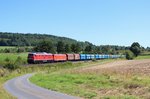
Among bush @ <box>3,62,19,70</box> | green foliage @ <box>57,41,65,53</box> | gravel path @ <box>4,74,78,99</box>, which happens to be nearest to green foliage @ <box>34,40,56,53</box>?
green foliage @ <box>57,41,65,53</box>

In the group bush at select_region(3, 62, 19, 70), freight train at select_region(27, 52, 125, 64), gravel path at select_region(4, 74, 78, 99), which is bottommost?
gravel path at select_region(4, 74, 78, 99)

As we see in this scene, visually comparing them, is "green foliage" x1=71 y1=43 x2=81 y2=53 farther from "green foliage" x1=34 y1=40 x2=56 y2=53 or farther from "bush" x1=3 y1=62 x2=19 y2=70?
"bush" x1=3 y1=62 x2=19 y2=70

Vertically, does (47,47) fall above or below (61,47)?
below

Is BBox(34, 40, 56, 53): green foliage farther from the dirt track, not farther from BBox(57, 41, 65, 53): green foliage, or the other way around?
the dirt track

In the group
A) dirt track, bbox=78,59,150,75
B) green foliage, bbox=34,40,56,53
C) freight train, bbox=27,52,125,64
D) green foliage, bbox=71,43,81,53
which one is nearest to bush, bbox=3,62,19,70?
freight train, bbox=27,52,125,64

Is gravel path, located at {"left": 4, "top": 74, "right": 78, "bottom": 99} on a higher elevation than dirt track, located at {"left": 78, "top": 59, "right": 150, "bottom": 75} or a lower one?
lower

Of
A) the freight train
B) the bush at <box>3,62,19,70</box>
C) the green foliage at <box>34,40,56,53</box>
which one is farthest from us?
the green foliage at <box>34,40,56,53</box>

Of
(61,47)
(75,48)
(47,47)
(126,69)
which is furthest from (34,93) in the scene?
(75,48)

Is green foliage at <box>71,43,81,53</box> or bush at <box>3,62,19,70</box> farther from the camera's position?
green foliage at <box>71,43,81,53</box>

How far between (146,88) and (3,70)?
44912 mm

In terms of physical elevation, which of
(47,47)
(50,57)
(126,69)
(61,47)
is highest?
(61,47)

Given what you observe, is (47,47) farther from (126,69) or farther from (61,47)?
(126,69)

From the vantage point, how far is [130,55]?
18050 cm

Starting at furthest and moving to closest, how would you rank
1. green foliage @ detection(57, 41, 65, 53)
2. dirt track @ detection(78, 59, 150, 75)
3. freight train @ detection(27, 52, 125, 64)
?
1. green foliage @ detection(57, 41, 65, 53)
2. freight train @ detection(27, 52, 125, 64)
3. dirt track @ detection(78, 59, 150, 75)
